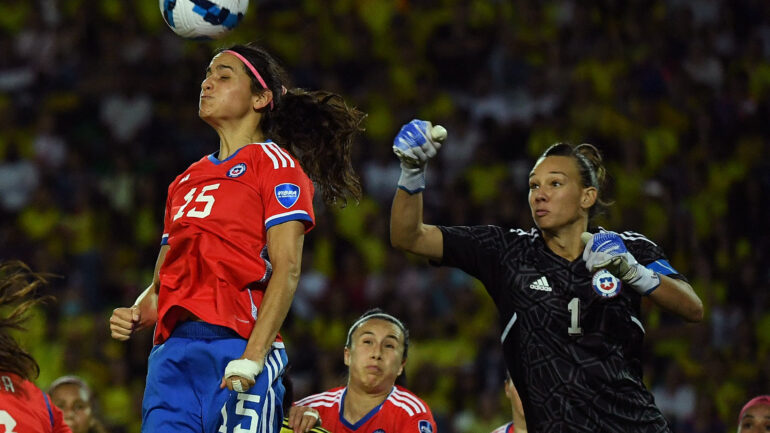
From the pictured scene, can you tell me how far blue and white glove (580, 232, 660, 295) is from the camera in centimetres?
431

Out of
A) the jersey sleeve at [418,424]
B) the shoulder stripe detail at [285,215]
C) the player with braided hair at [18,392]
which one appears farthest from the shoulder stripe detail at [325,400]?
the shoulder stripe detail at [285,215]

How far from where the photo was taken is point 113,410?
9.22 metres

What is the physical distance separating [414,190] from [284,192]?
608 millimetres

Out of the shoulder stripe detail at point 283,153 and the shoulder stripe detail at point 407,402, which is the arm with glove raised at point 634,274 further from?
the shoulder stripe detail at point 407,402

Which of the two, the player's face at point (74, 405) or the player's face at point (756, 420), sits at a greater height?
the player's face at point (756, 420)

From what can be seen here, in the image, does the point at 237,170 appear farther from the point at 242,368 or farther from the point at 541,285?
the point at 541,285

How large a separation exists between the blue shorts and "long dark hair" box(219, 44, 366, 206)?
34.5 inches

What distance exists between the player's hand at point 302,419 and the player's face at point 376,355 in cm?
70

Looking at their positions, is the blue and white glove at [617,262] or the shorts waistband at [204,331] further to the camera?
the blue and white glove at [617,262]

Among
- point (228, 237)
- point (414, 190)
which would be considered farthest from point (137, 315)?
point (414, 190)

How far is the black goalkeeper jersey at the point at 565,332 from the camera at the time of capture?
4.42 metres

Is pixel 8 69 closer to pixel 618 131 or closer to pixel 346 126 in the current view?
pixel 618 131

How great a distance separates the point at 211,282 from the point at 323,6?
8.62m

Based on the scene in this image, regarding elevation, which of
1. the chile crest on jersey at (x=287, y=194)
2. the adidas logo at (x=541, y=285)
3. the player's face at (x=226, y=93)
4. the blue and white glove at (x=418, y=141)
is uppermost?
the player's face at (x=226, y=93)
